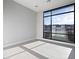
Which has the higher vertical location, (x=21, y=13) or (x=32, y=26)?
(x=21, y=13)

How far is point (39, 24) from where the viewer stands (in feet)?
24.5

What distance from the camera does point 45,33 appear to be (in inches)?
279

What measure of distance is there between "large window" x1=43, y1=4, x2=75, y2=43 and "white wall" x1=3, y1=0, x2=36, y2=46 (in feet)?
4.48

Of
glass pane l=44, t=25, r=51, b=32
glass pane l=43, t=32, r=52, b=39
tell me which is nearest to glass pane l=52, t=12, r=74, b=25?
glass pane l=44, t=25, r=51, b=32

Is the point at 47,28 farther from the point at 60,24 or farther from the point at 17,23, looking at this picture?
the point at 17,23

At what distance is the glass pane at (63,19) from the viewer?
5311mm

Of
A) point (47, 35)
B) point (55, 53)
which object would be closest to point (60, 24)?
point (47, 35)

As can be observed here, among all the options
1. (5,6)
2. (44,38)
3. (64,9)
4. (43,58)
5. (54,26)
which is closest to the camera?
(43,58)

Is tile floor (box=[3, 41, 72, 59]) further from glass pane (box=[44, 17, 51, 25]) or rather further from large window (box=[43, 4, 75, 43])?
glass pane (box=[44, 17, 51, 25])

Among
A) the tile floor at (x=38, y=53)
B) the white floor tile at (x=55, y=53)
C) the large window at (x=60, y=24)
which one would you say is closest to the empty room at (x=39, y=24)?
the large window at (x=60, y=24)

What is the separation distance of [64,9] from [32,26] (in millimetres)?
3286

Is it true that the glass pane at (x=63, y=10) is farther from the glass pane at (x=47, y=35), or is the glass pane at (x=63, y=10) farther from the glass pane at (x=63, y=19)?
the glass pane at (x=47, y=35)

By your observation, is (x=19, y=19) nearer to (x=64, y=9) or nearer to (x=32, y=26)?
(x=32, y=26)
